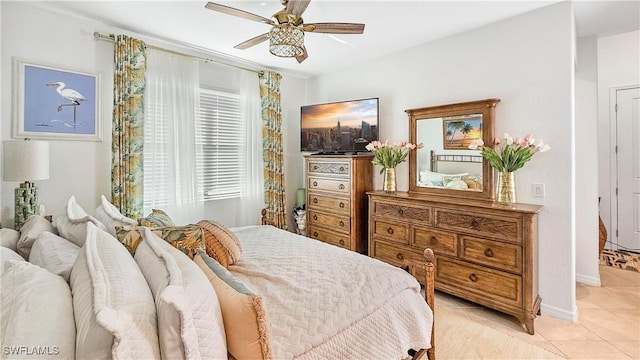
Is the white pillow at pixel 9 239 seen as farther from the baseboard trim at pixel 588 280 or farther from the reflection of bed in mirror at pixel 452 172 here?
the baseboard trim at pixel 588 280

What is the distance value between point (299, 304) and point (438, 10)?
105 inches

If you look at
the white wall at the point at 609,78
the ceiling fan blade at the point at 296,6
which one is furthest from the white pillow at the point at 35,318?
the white wall at the point at 609,78

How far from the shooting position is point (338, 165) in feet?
12.2

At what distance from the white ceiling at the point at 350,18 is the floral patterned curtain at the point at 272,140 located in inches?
24.4

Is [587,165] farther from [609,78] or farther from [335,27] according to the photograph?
[335,27]

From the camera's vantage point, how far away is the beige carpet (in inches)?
81.9

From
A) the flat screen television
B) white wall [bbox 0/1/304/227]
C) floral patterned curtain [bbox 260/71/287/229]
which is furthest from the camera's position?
floral patterned curtain [bbox 260/71/287/229]

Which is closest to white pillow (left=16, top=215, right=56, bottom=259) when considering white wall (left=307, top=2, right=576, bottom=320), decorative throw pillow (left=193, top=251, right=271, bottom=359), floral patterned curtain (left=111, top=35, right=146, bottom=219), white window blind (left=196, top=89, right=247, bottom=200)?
floral patterned curtain (left=111, top=35, right=146, bottom=219)

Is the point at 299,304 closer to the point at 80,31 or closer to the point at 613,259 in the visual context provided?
the point at 80,31

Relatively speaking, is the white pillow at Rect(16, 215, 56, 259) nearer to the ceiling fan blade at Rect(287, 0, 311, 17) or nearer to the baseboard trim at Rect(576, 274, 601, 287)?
the ceiling fan blade at Rect(287, 0, 311, 17)

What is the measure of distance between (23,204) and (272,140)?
2.56 meters

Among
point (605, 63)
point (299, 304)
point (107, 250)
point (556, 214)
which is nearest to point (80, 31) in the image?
point (107, 250)

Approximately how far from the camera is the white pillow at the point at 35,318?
75cm

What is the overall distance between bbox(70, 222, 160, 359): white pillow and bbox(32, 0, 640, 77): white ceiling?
2.26 m
